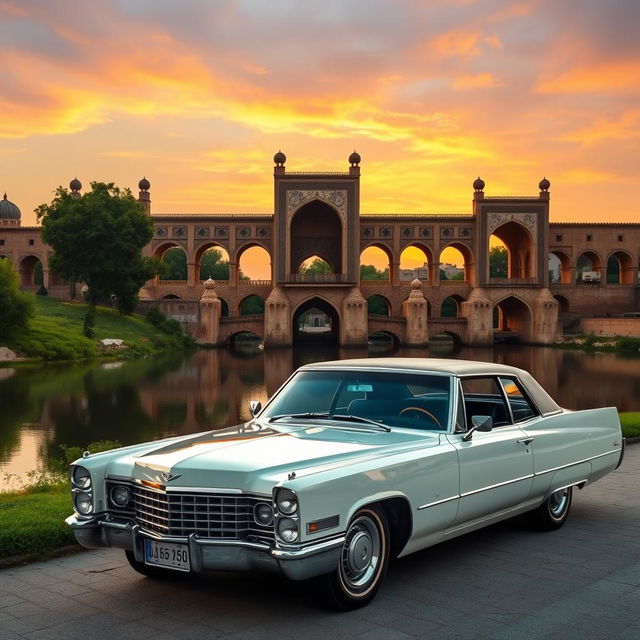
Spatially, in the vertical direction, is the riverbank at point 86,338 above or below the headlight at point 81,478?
below

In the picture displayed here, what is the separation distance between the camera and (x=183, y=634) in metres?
4.05

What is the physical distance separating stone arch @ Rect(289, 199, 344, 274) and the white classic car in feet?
181

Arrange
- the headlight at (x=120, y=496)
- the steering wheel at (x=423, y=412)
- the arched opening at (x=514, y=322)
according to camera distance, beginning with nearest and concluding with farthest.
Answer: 1. the headlight at (x=120, y=496)
2. the steering wheel at (x=423, y=412)
3. the arched opening at (x=514, y=322)

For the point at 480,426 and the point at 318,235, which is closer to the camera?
the point at 480,426

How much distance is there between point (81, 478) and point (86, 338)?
37.8 m

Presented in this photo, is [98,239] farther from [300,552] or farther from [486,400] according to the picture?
[300,552]

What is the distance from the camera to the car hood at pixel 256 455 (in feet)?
14.0

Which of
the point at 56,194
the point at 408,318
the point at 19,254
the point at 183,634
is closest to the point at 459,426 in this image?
the point at 183,634

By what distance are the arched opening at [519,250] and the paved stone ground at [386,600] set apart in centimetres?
5559

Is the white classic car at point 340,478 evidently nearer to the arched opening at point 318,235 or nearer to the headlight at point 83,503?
the headlight at point 83,503

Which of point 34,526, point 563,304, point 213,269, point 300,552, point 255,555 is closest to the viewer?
point 300,552

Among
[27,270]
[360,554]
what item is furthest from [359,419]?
[27,270]

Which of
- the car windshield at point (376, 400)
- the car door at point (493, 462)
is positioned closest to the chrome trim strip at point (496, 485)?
the car door at point (493, 462)

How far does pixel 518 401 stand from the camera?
6.45 metres
